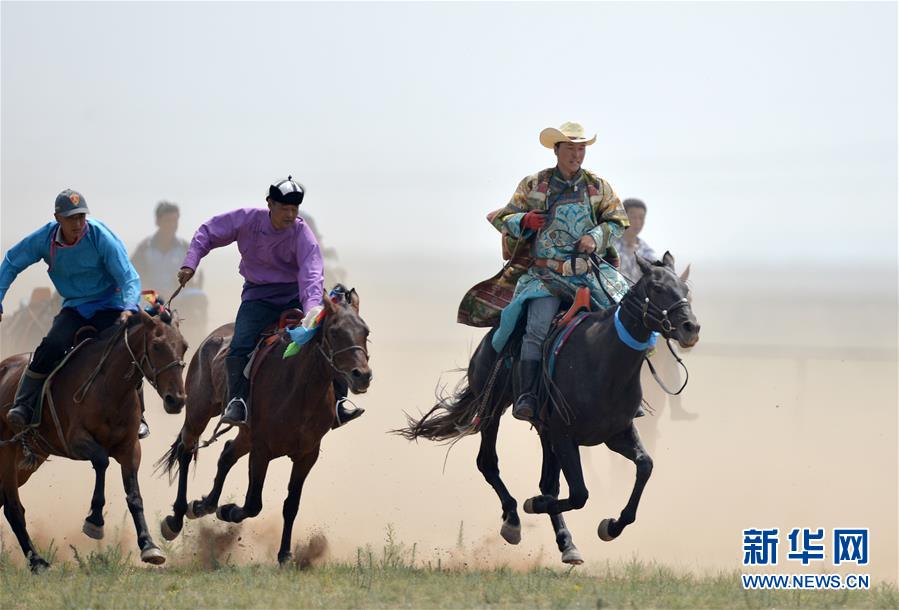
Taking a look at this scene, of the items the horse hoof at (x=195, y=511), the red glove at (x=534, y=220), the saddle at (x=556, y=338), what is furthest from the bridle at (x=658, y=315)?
the horse hoof at (x=195, y=511)

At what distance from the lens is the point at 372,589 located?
9.98 meters

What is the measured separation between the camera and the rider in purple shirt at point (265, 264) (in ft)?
37.5

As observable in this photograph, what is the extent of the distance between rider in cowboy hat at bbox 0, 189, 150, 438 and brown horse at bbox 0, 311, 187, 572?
146 mm

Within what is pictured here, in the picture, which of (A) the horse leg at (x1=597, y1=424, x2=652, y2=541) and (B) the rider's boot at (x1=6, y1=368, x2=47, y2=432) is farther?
(B) the rider's boot at (x1=6, y1=368, x2=47, y2=432)

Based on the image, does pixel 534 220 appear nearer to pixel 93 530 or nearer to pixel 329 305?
pixel 329 305

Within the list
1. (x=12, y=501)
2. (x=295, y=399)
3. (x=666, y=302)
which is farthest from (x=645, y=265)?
(x=12, y=501)

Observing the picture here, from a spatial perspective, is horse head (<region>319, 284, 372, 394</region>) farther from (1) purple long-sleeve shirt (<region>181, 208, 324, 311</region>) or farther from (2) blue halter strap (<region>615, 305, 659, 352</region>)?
(2) blue halter strap (<region>615, 305, 659, 352</region>)

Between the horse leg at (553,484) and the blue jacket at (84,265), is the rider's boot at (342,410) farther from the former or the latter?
the blue jacket at (84,265)

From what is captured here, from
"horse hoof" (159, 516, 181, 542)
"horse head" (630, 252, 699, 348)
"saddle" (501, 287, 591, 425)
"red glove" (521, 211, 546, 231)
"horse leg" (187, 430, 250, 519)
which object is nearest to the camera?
"horse head" (630, 252, 699, 348)

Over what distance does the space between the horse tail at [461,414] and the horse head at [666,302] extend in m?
1.75

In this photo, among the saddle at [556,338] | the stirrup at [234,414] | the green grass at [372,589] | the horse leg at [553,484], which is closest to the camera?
the green grass at [372,589]

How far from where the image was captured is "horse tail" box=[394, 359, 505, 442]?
12.3m

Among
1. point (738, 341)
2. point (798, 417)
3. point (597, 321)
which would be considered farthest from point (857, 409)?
point (597, 321)

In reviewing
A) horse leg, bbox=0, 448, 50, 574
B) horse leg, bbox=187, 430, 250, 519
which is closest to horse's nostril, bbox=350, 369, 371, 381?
horse leg, bbox=187, 430, 250, 519
